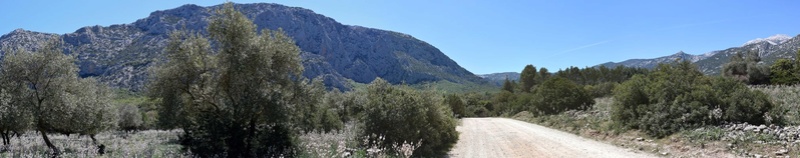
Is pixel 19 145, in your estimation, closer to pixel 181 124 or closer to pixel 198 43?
pixel 181 124

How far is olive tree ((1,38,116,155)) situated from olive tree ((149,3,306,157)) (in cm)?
521

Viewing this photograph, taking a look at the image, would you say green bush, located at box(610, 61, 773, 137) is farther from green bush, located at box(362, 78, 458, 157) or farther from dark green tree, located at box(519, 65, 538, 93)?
dark green tree, located at box(519, 65, 538, 93)

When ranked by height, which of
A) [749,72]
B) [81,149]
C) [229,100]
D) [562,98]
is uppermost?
[749,72]

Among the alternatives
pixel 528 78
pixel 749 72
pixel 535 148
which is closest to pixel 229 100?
pixel 535 148

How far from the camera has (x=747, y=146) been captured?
1423 centimetres

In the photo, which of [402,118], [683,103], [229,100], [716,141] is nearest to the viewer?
[716,141]

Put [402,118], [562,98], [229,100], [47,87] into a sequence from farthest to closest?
1. [562,98]
2. [47,87]
3. [402,118]
4. [229,100]

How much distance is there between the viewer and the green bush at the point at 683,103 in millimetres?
17641

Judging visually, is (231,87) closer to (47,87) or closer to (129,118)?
(47,87)

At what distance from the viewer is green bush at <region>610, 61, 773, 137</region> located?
17.6 m

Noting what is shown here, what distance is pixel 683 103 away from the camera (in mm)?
19656

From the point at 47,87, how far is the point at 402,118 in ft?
49.1

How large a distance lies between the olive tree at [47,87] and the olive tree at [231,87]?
5.21m

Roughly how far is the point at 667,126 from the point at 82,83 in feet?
93.4
